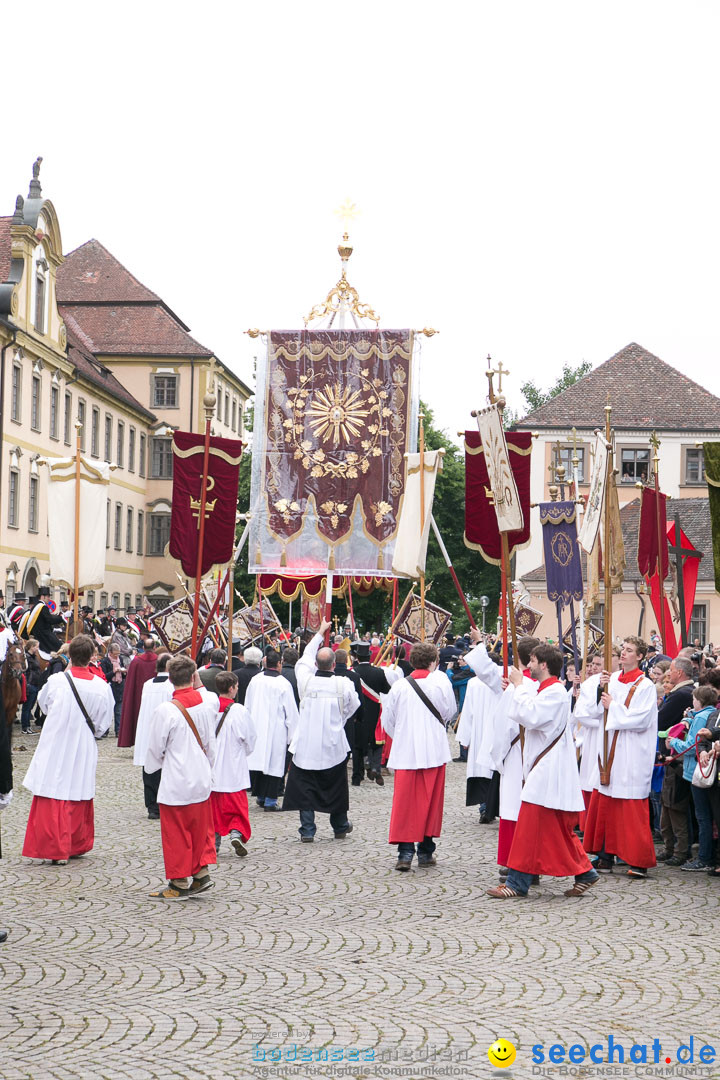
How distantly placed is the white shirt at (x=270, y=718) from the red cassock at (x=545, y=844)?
501 centimetres

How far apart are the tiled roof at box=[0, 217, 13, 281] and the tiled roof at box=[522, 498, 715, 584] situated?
21.1 meters

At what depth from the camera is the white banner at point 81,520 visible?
44.6ft

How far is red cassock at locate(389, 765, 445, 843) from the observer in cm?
1024

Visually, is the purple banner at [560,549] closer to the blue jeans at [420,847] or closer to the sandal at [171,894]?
the blue jeans at [420,847]

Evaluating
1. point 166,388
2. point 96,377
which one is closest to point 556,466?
point 96,377

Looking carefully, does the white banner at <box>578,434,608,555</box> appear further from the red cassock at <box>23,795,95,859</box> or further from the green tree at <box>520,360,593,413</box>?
the green tree at <box>520,360,593,413</box>

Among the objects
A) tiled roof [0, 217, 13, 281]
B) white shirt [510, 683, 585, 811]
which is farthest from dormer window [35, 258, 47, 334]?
white shirt [510, 683, 585, 811]

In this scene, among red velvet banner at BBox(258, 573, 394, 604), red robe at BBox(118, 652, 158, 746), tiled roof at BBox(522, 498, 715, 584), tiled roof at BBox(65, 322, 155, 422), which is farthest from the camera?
tiled roof at BBox(65, 322, 155, 422)

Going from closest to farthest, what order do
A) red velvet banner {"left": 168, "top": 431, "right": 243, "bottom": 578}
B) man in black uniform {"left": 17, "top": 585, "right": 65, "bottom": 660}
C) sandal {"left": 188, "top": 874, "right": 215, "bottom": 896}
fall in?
sandal {"left": 188, "top": 874, "right": 215, "bottom": 896}
red velvet banner {"left": 168, "top": 431, "right": 243, "bottom": 578}
man in black uniform {"left": 17, "top": 585, "right": 65, "bottom": 660}

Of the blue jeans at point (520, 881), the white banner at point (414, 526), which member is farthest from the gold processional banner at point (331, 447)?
the blue jeans at point (520, 881)

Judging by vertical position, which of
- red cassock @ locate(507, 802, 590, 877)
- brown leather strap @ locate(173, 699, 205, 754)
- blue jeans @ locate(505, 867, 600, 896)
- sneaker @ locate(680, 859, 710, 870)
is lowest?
sneaker @ locate(680, 859, 710, 870)

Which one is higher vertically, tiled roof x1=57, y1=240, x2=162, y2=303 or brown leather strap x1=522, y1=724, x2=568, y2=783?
tiled roof x1=57, y1=240, x2=162, y2=303

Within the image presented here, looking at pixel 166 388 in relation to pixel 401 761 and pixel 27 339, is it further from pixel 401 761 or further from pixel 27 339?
pixel 401 761

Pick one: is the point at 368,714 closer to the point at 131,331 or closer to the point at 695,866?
the point at 695,866
